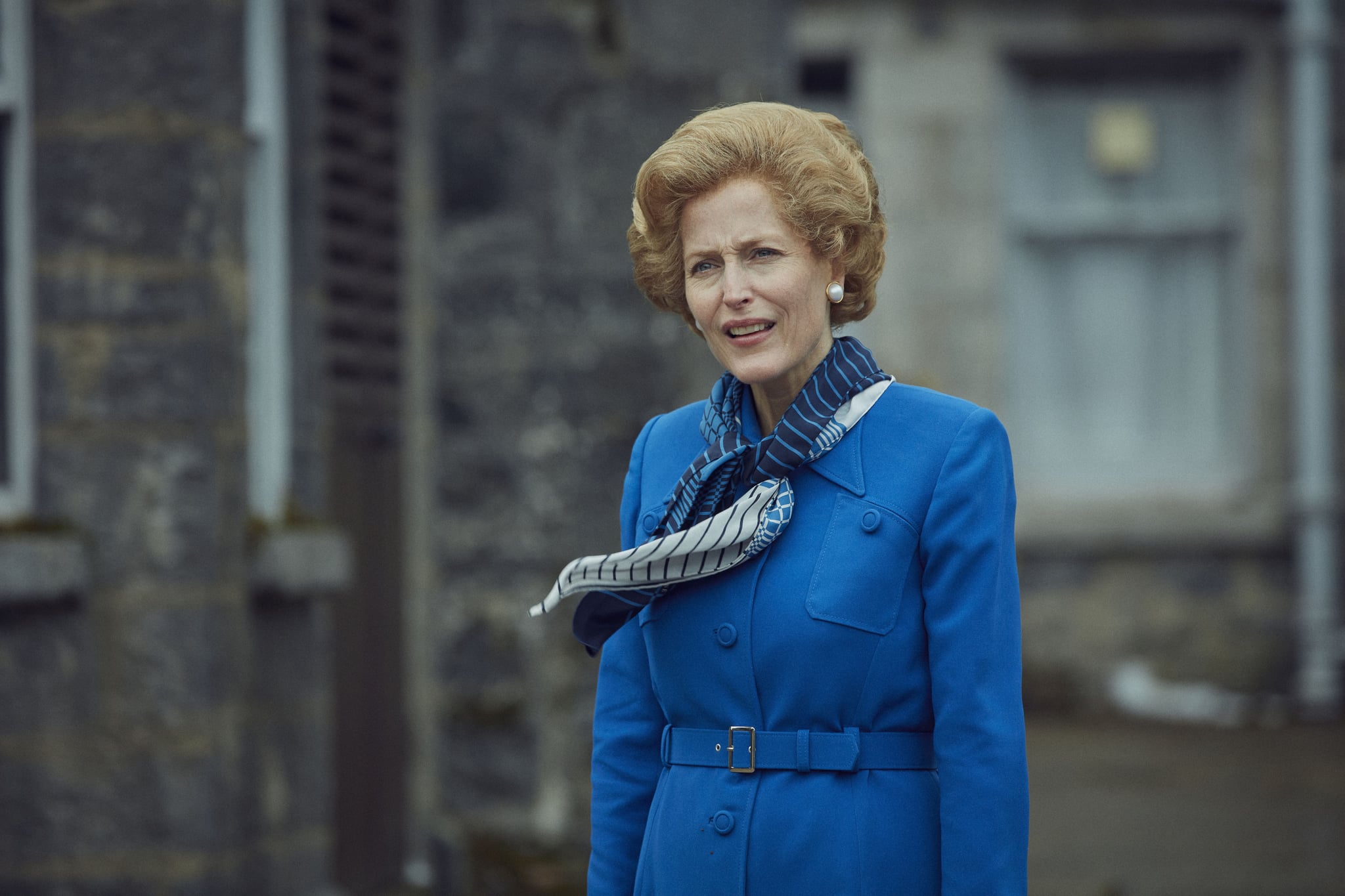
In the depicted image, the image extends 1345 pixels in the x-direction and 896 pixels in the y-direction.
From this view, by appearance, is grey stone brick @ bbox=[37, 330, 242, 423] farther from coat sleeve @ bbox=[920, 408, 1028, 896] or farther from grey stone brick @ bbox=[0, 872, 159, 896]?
coat sleeve @ bbox=[920, 408, 1028, 896]

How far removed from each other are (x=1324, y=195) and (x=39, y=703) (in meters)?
7.58

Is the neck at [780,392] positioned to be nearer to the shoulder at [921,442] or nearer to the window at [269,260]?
the shoulder at [921,442]

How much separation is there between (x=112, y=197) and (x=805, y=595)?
230cm

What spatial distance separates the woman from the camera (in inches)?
81.6

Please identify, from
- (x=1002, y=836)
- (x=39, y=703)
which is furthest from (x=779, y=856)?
(x=39, y=703)

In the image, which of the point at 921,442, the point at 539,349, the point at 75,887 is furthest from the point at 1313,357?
the point at 921,442

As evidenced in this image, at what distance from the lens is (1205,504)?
9.48 meters

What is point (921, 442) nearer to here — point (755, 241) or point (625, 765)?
point (755, 241)

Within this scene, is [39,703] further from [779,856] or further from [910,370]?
[910,370]

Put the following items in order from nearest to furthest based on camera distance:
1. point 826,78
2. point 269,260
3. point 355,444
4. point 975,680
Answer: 1. point 975,680
2. point 269,260
3. point 355,444
4. point 826,78

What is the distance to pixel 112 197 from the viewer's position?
3.79 meters

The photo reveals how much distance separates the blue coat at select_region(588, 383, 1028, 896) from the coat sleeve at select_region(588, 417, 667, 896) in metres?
0.11

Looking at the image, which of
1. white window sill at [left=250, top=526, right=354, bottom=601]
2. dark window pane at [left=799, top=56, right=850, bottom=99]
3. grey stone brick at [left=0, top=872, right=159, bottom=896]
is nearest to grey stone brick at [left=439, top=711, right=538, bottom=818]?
white window sill at [left=250, top=526, right=354, bottom=601]

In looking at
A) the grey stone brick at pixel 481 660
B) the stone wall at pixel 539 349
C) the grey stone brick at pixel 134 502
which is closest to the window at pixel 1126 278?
the stone wall at pixel 539 349
